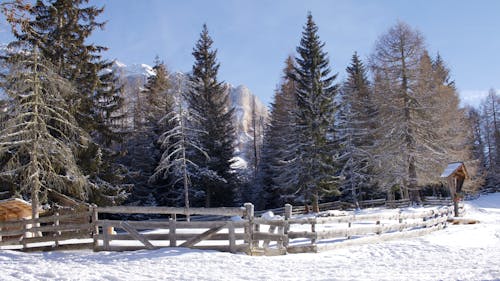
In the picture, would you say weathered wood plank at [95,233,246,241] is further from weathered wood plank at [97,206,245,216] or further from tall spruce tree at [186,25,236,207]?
tall spruce tree at [186,25,236,207]

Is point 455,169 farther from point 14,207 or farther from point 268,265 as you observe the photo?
point 14,207

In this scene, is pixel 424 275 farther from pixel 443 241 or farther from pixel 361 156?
pixel 361 156

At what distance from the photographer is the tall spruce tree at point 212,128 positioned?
3656 cm

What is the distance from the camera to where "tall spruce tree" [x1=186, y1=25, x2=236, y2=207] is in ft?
120

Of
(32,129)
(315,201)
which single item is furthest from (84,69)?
(315,201)

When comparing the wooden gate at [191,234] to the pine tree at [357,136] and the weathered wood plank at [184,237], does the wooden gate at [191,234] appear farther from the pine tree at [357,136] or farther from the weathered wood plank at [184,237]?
the pine tree at [357,136]

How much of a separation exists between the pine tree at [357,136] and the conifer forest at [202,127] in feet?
0.65

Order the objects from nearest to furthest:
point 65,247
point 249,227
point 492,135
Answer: point 249,227, point 65,247, point 492,135

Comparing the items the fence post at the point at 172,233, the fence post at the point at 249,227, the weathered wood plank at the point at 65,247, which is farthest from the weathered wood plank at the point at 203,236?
the weathered wood plank at the point at 65,247

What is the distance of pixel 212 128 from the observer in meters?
37.3

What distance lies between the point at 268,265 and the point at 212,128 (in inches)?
1125

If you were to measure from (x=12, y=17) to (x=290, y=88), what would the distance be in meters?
36.9

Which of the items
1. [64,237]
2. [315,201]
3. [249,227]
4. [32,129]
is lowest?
[315,201]

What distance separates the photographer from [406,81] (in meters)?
30.2
